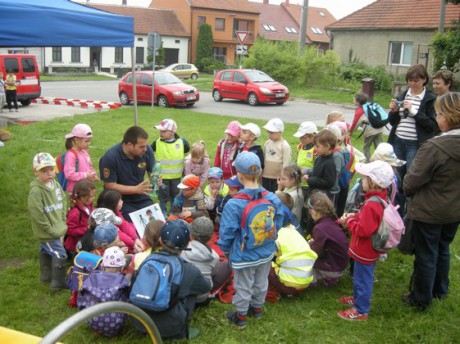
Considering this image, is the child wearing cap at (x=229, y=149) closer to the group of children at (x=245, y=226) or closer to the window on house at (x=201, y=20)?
the group of children at (x=245, y=226)

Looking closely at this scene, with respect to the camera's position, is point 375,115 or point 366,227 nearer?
point 366,227

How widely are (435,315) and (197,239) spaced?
7.36 feet

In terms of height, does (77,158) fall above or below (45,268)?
above

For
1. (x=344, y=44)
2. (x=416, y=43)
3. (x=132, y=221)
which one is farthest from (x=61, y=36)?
(x=344, y=44)

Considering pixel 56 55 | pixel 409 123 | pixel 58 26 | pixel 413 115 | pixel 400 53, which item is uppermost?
pixel 400 53

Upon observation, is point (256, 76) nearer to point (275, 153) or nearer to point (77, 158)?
point (275, 153)

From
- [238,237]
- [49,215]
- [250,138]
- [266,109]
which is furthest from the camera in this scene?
[266,109]

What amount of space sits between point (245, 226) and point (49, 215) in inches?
77.9

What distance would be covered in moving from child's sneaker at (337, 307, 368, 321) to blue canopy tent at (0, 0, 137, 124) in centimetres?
435

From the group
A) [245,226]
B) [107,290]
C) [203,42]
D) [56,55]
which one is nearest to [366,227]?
[245,226]

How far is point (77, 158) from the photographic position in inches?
222

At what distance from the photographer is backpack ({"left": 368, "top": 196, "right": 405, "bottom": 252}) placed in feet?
13.2

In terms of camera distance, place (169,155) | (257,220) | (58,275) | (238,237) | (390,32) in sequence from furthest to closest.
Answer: (390,32)
(169,155)
(58,275)
(238,237)
(257,220)

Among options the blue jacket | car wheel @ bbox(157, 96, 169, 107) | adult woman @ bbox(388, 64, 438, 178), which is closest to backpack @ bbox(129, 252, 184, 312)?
the blue jacket
